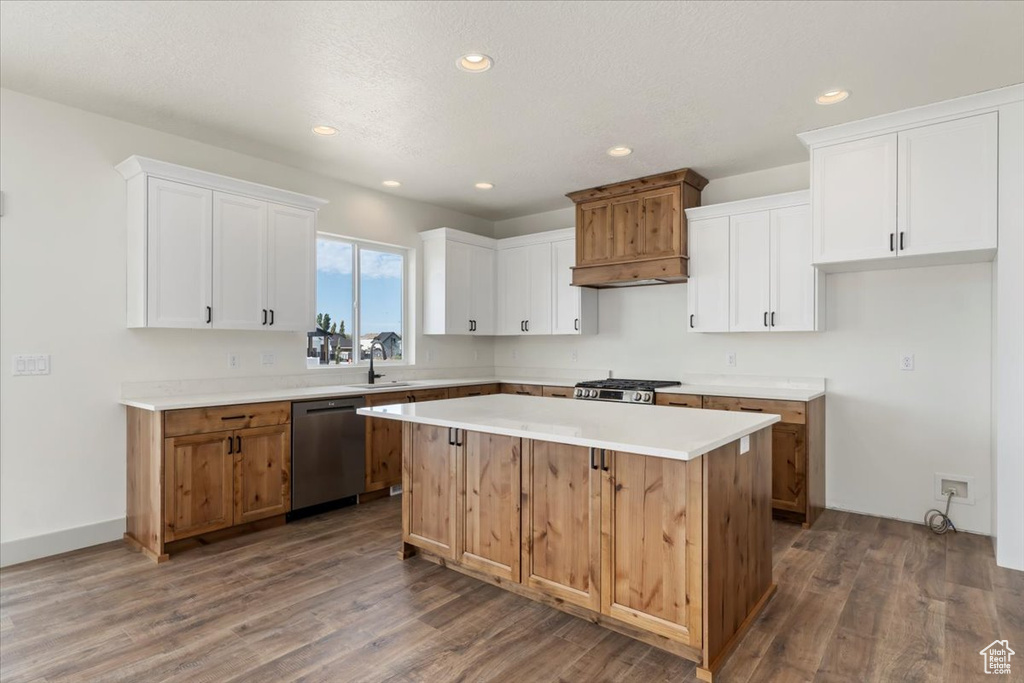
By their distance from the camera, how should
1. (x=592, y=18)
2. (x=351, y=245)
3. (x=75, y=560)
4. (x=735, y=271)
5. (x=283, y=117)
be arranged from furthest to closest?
(x=351, y=245), (x=735, y=271), (x=283, y=117), (x=75, y=560), (x=592, y=18)

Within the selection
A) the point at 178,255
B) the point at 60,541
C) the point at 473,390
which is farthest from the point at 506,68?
the point at 60,541

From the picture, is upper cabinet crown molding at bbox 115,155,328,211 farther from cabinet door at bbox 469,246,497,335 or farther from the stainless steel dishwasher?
cabinet door at bbox 469,246,497,335

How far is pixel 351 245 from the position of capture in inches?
199

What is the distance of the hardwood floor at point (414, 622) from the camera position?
211cm

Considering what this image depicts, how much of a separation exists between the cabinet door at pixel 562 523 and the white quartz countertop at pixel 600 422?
7.0 inches

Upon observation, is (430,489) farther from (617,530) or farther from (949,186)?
(949,186)

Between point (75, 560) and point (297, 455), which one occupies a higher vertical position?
point (297, 455)

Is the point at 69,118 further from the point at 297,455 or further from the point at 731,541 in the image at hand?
the point at 731,541

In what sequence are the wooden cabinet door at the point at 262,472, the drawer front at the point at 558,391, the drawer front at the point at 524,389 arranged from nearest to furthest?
the wooden cabinet door at the point at 262,472 → the drawer front at the point at 558,391 → the drawer front at the point at 524,389

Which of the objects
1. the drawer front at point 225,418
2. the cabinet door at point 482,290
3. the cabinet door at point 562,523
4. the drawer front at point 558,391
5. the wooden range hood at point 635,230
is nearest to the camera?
the cabinet door at point 562,523

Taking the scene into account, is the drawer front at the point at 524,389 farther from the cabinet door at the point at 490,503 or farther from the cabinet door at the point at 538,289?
the cabinet door at the point at 490,503

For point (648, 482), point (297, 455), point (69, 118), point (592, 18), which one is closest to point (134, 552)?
point (297, 455)

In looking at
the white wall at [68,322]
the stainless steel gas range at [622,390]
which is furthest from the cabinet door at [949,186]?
the white wall at [68,322]

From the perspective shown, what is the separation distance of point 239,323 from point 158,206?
882 mm
